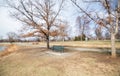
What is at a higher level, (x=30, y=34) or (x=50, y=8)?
(x=50, y=8)

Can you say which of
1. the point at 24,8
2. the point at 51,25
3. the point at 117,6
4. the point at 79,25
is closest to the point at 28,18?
the point at 24,8

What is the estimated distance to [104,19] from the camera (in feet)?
38.4

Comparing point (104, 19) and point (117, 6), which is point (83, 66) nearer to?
point (104, 19)

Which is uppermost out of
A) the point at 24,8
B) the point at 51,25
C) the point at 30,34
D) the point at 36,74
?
the point at 24,8

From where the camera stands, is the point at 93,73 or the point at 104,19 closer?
the point at 93,73

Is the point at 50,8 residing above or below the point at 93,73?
above

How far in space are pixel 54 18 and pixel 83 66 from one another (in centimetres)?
1142

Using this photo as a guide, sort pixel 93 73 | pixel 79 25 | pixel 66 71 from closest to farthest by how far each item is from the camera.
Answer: pixel 93 73, pixel 66 71, pixel 79 25

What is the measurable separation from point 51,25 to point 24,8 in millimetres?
4174

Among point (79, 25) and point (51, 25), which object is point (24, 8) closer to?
point (51, 25)

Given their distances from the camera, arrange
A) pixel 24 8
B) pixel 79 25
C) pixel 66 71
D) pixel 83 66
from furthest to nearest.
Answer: pixel 79 25, pixel 24 8, pixel 83 66, pixel 66 71

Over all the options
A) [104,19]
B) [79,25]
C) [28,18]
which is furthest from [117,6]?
[79,25]

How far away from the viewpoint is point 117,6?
11.3 m

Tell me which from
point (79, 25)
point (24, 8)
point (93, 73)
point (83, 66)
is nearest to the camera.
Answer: point (93, 73)
